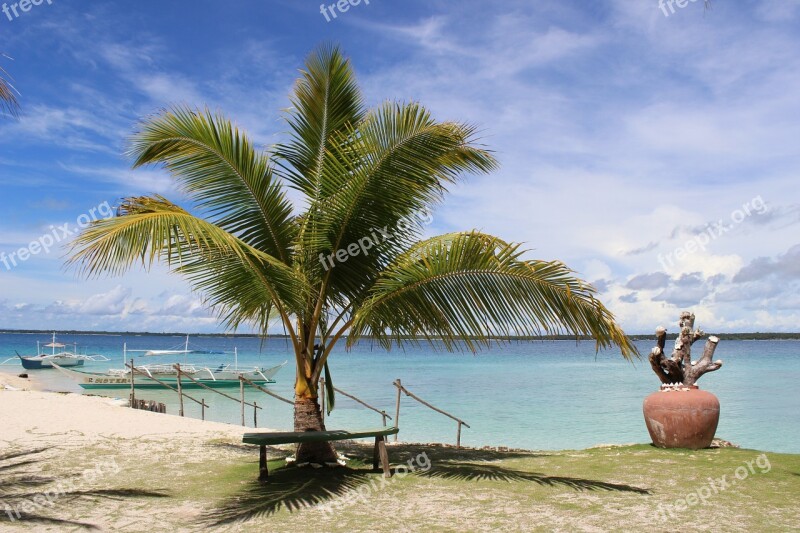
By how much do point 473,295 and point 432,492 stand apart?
1999mm

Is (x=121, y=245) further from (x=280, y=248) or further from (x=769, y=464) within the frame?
(x=769, y=464)

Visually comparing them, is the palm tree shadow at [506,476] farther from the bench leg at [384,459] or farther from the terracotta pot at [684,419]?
the terracotta pot at [684,419]

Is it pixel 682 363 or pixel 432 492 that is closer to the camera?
pixel 432 492

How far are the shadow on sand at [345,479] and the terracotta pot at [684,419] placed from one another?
1640 millimetres

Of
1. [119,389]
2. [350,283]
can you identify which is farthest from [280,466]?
[119,389]

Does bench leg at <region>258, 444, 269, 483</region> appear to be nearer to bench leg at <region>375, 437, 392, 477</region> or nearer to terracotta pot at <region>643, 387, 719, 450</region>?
bench leg at <region>375, 437, 392, 477</region>

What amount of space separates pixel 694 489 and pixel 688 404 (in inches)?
98.3

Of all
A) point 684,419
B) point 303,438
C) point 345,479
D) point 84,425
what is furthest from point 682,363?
point 84,425

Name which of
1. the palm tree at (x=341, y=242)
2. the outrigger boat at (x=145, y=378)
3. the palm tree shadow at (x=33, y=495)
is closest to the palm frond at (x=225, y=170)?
the palm tree at (x=341, y=242)

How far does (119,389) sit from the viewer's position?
32.1 meters

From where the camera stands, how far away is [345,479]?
694 cm

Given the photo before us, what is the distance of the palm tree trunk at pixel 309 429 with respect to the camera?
751cm

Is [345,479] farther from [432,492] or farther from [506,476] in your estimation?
[506,476]

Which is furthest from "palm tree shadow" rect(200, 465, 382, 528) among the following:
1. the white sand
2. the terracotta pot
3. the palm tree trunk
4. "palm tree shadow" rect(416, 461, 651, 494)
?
the terracotta pot
